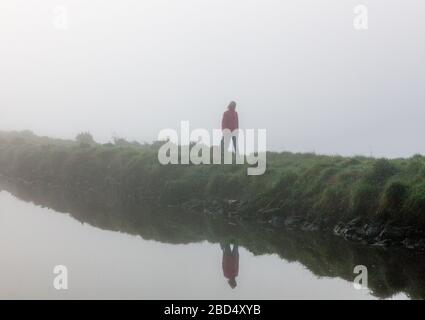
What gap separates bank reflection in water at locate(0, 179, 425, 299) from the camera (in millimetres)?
13477

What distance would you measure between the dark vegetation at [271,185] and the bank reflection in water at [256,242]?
1.06 m

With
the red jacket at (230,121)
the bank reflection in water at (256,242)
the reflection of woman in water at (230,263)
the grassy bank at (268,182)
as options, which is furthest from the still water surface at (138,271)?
the red jacket at (230,121)

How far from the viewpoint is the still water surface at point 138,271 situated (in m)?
12.0

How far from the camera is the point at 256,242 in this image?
18.0 metres

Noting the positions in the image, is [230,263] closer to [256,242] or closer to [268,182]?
[256,242]

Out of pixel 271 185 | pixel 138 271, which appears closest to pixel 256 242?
pixel 138 271

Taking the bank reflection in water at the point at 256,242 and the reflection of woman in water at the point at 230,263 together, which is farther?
the reflection of woman in water at the point at 230,263

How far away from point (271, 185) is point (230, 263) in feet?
26.8

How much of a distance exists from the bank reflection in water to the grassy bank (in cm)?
126

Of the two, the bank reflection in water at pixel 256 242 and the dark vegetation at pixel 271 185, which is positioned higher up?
the dark vegetation at pixel 271 185

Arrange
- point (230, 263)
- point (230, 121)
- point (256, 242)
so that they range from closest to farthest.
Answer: point (230, 263) → point (256, 242) → point (230, 121)

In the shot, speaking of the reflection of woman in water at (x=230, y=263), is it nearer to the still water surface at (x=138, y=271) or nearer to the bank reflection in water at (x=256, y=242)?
the bank reflection in water at (x=256, y=242)
